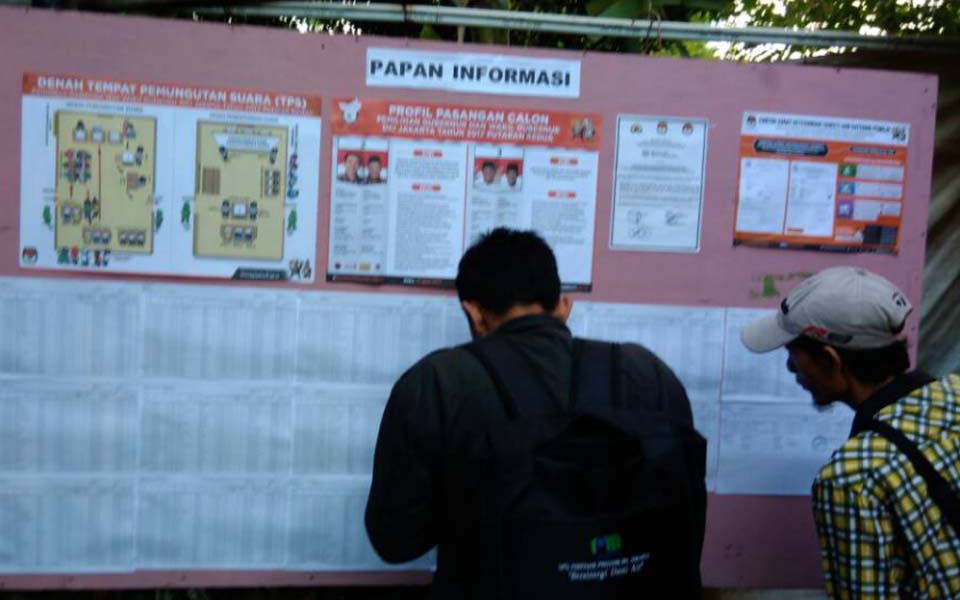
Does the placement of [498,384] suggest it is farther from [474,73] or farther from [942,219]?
[942,219]

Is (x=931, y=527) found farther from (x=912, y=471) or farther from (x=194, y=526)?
(x=194, y=526)

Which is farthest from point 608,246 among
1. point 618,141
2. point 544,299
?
point 544,299

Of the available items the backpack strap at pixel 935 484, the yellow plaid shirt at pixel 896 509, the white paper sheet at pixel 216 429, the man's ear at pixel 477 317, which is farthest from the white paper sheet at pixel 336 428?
the backpack strap at pixel 935 484

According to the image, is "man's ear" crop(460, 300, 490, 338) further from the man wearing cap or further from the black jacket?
the man wearing cap

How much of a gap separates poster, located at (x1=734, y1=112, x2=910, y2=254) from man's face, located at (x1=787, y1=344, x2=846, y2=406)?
733 mm

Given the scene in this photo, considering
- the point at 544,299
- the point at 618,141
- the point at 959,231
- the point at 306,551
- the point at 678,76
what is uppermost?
the point at 678,76

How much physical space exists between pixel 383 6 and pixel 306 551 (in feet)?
5.48

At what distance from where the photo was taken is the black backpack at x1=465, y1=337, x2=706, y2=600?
1.82 meters

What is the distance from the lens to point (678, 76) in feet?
9.15

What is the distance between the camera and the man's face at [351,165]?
265 cm

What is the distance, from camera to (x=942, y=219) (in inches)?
128

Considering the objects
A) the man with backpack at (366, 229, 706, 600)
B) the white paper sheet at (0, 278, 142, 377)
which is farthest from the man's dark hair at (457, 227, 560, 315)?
the white paper sheet at (0, 278, 142, 377)

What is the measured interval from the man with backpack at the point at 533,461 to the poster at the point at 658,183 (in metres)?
0.82

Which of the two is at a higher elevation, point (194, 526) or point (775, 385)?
point (775, 385)
